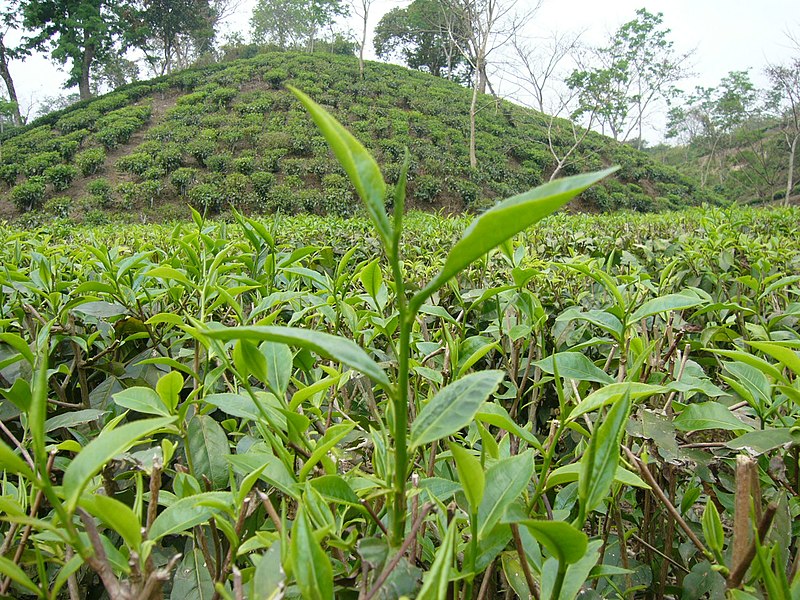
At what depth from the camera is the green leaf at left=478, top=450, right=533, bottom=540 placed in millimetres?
399

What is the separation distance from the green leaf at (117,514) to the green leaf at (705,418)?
564mm

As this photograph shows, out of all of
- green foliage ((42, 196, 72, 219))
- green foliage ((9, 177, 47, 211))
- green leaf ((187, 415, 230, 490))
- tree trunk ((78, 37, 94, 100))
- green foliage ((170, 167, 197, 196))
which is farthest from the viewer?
tree trunk ((78, 37, 94, 100))

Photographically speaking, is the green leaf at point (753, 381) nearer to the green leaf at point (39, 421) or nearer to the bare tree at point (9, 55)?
the green leaf at point (39, 421)

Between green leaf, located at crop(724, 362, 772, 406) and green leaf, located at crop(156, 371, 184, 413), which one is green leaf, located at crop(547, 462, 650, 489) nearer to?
green leaf, located at crop(724, 362, 772, 406)

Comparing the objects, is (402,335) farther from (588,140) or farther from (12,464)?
(588,140)

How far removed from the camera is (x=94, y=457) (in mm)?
310

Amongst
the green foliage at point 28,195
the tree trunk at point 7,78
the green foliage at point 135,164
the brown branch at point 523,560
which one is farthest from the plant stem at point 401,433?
the tree trunk at point 7,78

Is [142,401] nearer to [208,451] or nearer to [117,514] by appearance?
[208,451]

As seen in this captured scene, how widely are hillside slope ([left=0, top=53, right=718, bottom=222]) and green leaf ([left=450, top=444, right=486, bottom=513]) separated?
38.4 ft


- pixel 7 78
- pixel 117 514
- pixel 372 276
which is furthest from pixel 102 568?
pixel 7 78

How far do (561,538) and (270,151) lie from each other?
1547cm

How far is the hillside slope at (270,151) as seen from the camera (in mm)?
13273

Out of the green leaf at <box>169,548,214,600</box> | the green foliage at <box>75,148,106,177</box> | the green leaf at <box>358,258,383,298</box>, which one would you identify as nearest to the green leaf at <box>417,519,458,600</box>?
the green leaf at <box>169,548,214,600</box>

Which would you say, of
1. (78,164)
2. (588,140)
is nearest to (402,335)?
(78,164)
